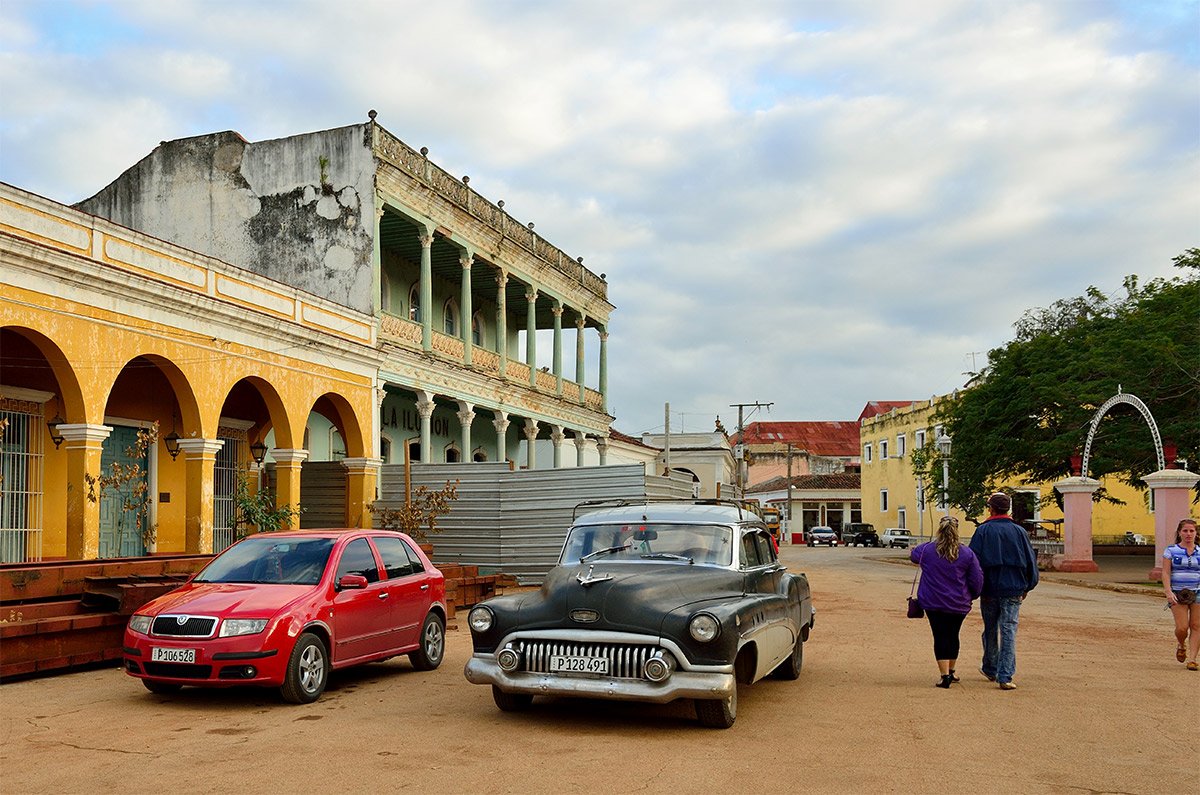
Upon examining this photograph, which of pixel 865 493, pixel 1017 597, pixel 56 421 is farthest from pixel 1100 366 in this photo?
pixel 865 493

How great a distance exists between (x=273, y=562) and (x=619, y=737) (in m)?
3.91

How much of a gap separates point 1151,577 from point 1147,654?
15.0m

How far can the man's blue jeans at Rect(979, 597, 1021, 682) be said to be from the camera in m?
9.65

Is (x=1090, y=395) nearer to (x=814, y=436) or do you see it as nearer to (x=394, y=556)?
(x=394, y=556)

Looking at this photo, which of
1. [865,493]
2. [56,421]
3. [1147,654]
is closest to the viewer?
[1147,654]

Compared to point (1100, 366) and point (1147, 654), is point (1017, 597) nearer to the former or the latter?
point (1147, 654)

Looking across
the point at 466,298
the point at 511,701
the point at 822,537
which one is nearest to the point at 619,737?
the point at 511,701

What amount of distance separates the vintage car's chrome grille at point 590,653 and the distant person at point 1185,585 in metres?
6.46

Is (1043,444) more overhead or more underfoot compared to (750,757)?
more overhead

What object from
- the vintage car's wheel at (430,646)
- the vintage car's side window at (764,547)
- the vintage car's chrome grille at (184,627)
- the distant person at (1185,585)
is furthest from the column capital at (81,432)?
the distant person at (1185,585)

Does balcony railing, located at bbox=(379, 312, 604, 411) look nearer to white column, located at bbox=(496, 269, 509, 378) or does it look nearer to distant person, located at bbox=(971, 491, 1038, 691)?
white column, located at bbox=(496, 269, 509, 378)

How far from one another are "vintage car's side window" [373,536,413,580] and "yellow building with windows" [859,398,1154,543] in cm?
3172

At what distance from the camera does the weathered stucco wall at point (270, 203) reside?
23078 millimetres

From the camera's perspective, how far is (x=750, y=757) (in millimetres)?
6895
